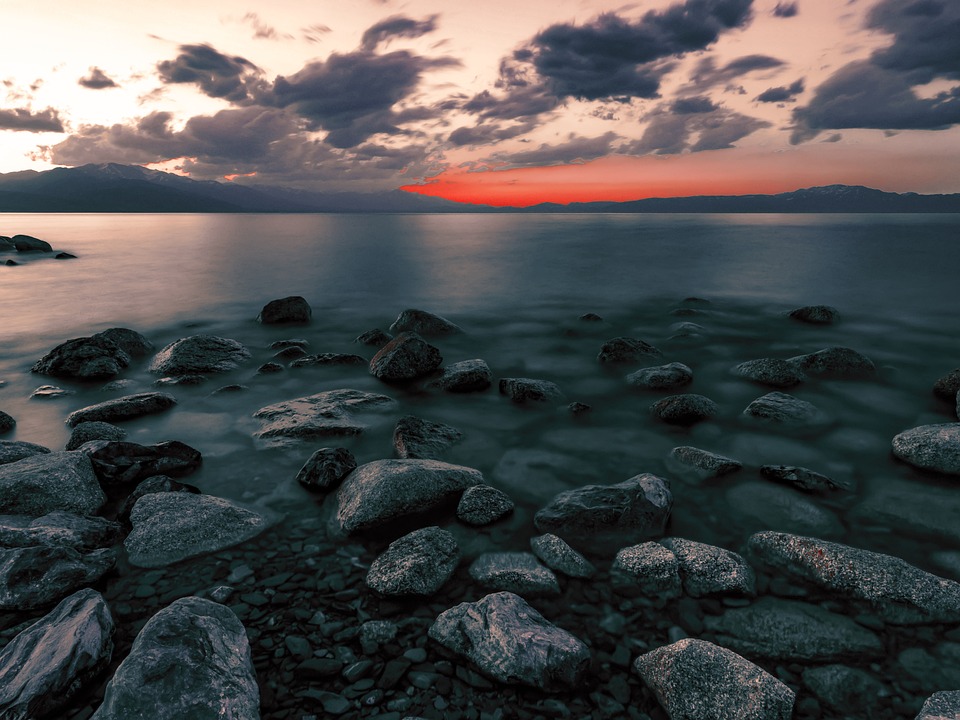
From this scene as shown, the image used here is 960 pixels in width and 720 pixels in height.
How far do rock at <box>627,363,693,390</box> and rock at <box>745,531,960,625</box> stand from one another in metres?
5.97

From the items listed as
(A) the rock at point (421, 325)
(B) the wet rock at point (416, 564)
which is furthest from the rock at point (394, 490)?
(A) the rock at point (421, 325)

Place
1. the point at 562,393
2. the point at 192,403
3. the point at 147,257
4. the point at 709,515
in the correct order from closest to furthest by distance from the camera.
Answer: the point at 709,515 → the point at 192,403 → the point at 562,393 → the point at 147,257

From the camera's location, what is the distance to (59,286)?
96.1 feet

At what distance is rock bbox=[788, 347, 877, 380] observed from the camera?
12055 millimetres

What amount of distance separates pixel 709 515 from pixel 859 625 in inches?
78.6

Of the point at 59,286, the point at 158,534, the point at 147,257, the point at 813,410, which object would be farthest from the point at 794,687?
the point at 147,257

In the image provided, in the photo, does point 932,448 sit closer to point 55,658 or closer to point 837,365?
point 837,365

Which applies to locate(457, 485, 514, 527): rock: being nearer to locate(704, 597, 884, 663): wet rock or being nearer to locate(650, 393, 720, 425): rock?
locate(704, 597, 884, 663): wet rock

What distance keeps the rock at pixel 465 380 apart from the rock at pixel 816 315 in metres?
14.6

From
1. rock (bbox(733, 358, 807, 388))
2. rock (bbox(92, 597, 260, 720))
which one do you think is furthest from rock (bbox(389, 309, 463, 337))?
rock (bbox(92, 597, 260, 720))

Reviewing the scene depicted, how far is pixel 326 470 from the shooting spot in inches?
277

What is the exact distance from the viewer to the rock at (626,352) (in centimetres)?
1343

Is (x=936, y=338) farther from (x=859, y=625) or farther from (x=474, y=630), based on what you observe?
(x=474, y=630)

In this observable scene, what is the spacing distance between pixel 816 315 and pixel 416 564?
20023 millimetres
